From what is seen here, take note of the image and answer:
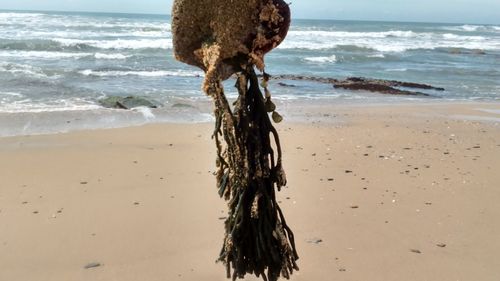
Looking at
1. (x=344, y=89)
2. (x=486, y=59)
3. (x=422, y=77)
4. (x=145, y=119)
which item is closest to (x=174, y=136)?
(x=145, y=119)

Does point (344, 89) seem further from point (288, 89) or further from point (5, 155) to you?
point (5, 155)

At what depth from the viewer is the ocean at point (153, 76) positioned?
415 inches

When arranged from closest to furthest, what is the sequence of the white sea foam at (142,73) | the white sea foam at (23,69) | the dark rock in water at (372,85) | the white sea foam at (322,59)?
the dark rock in water at (372,85), the white sea foam at (23,69), the white sea foam at (142,73), the white sea foam at (322,59)

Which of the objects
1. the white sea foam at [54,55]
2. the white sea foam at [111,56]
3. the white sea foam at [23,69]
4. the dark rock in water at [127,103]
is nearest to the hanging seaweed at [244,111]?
the dark rock in water at [127,103]

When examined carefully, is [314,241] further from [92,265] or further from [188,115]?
[188,115]

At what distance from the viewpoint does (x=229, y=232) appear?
7.43ft

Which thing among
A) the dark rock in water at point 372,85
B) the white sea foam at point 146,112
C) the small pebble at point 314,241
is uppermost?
the small pebble at point 314,241

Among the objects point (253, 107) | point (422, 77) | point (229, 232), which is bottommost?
point (422, 77)

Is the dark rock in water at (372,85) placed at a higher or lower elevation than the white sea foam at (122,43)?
lower

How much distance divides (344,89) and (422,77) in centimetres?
558

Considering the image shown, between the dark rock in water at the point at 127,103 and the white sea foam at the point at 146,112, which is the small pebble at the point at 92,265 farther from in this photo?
the dark rock in water at the point at 127,103

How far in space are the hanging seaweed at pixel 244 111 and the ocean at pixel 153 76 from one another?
24.4 feet

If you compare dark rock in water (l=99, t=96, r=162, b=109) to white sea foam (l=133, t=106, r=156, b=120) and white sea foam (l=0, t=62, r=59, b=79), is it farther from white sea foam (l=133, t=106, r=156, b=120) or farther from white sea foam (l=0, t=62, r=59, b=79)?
white sea foam (l=0, t=62, r=59, b=79)

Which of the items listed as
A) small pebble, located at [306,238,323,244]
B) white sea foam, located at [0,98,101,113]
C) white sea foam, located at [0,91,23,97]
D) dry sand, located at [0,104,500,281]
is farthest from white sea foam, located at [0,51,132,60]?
small pebble, located at [306,238,323,244]
